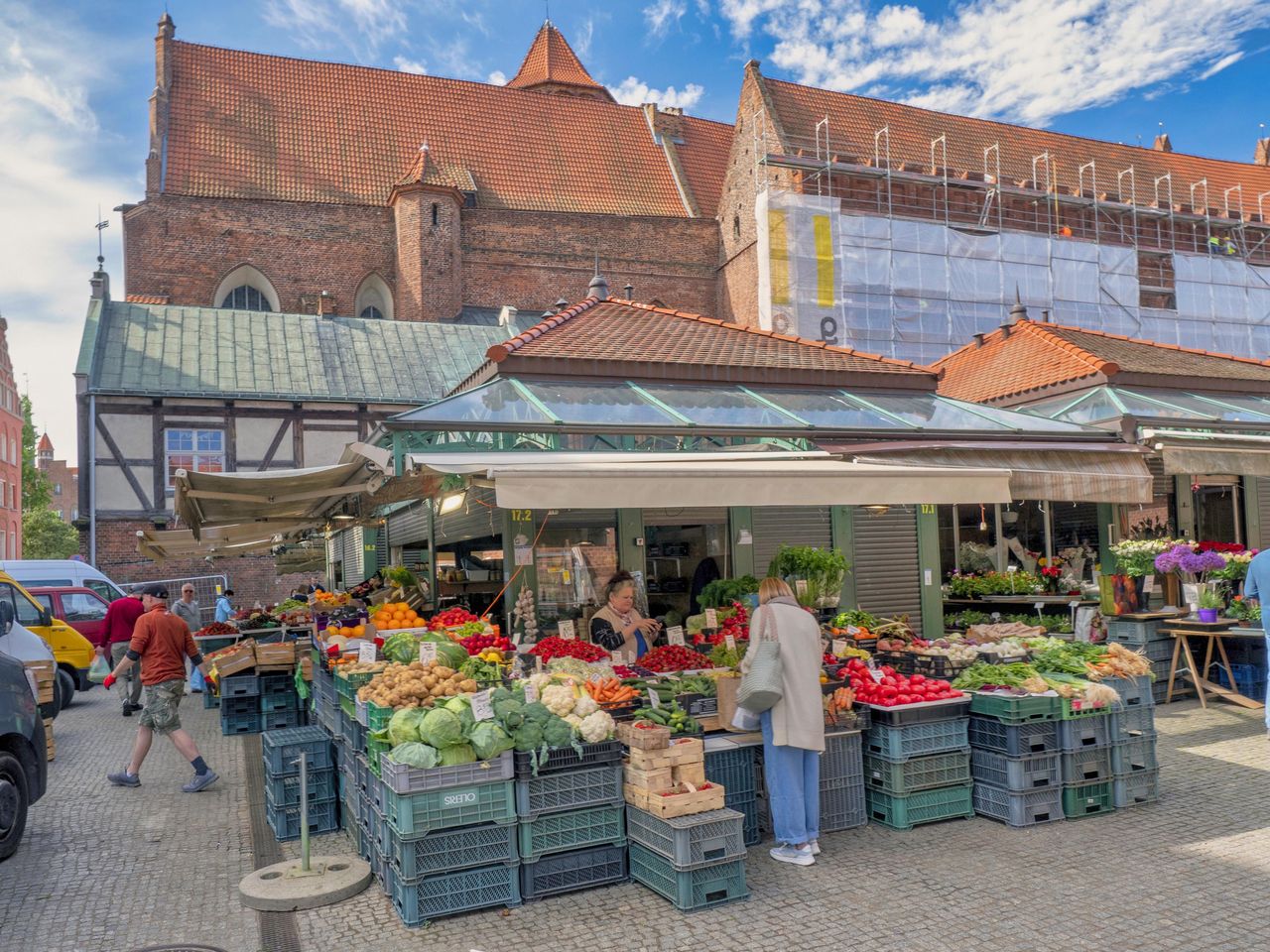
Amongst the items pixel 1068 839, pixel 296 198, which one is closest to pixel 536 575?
pixel 1068 839

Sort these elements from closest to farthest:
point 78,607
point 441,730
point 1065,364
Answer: point 441,730 → point 1065,364 → point 78,607

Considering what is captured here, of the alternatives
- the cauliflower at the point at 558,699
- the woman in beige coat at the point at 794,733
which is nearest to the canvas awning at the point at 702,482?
the woman in beige coat at the point at 794,733

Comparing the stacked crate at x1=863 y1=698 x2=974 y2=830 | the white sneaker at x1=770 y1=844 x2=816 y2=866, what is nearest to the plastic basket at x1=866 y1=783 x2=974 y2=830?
the stacked crate at x1=863 y1=698 x2=974 y2=830

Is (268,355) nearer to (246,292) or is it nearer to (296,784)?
(246,292)

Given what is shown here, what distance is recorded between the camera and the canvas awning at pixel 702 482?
20.7 feet

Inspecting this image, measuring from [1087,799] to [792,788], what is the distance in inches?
93.1

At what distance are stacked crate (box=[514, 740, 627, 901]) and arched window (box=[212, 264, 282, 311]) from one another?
1169 inches

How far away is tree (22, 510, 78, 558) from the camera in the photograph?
59406 millimetres

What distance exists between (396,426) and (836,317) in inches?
890

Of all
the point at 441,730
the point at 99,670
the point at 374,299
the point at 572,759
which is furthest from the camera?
the point at 374,299

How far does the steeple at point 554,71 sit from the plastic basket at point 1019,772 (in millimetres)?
41145

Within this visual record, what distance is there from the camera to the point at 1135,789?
7.13 meters

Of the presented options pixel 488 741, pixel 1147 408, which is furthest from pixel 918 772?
pixel 1147 408

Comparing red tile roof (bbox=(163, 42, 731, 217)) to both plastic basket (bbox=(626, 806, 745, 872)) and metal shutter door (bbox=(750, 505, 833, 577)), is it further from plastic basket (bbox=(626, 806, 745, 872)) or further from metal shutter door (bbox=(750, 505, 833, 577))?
plastic basket (bbox=(626, 806, 745, 872))
